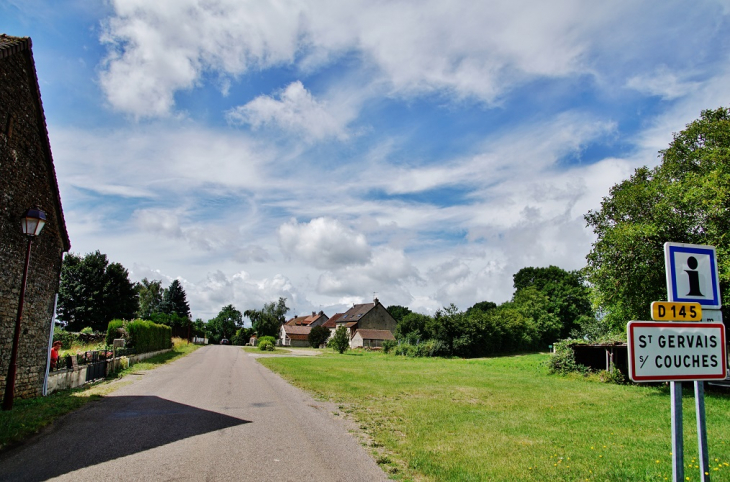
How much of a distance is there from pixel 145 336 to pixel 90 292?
26528 mm

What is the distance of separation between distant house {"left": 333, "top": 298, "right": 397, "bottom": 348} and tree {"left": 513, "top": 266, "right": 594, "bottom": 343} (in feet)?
91.1

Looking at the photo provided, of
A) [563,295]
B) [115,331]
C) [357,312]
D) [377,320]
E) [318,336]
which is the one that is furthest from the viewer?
[357,312]

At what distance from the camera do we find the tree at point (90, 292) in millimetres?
49156

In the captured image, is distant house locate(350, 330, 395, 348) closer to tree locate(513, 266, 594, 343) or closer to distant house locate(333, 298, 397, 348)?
distant house locate(333, 298, 397, 348)

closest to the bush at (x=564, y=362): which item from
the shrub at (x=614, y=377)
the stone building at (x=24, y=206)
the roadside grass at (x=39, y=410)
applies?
the shrub at (x=614, y=377)

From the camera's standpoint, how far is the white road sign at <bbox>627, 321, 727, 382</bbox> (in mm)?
3863

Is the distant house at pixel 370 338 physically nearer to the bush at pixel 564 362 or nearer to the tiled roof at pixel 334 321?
the tiled roof at pixel 334 321

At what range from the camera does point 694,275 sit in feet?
14.0

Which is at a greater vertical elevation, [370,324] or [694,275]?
[694,275]

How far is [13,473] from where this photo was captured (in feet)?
19.6

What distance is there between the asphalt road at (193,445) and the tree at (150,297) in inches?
3263

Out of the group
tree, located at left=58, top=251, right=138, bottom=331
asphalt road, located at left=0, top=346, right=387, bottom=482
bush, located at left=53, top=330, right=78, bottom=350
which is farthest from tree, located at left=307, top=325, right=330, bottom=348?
asphalt road, located at left=0, top=346, right=387, bottom=482

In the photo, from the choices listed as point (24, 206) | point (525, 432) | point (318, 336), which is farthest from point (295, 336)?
point (525, 432)

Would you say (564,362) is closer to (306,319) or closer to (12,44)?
(12,44)
